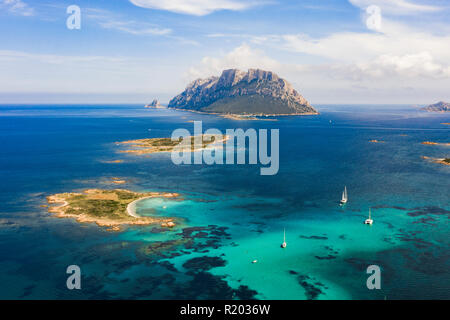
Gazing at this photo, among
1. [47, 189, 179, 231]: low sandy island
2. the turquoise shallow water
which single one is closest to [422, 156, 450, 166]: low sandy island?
the turquoise shallow water

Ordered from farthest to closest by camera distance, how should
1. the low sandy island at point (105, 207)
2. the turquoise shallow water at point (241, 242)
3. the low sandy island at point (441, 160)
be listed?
the low sandy island at point (441, 160) < the low sandy island at point (105, 207) < the turquoise shallow water at point (241, 242)

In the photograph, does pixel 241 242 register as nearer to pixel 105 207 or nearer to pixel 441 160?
pixel 105 207

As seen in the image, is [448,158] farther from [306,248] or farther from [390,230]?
[306,248]

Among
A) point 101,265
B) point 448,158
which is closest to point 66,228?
point 101,265

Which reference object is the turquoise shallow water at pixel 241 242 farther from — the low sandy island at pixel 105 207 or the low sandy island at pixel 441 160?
the low sandy island at pixel 441 160

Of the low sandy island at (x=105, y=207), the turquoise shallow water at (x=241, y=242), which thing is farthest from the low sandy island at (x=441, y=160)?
the low sandy island at (x=105, y=207)

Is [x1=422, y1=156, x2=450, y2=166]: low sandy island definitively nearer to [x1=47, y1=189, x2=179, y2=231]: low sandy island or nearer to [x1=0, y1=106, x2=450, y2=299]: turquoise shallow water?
[x1=0, y1=106, x2=450, y2=299]: turquoise shallow water

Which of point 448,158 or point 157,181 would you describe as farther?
point 448,158

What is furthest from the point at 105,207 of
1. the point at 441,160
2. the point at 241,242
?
the point at 441,160
